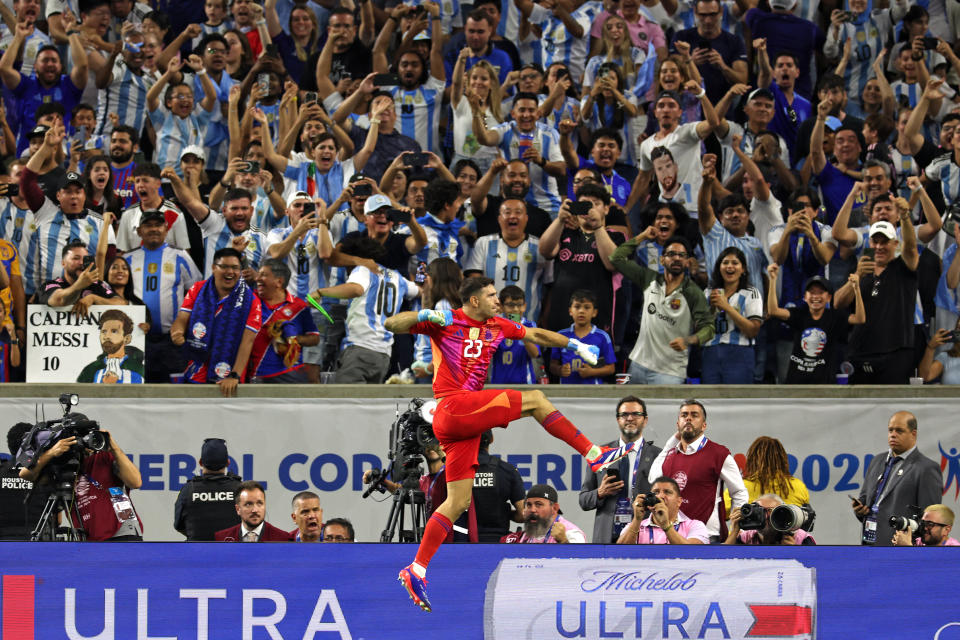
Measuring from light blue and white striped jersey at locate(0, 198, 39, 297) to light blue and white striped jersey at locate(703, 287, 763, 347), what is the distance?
643cm

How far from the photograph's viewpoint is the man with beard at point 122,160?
49.4ft

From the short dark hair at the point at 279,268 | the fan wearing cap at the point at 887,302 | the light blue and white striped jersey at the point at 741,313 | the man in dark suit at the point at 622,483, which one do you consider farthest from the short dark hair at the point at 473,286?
the fan wearing cap at the point at 887,302

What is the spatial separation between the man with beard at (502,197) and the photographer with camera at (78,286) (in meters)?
3.64

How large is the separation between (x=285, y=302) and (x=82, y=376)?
1948 millimetres

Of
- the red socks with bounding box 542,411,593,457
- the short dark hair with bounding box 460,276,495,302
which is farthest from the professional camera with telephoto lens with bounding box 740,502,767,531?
the short dark hair with bounding box 460,276,495,302

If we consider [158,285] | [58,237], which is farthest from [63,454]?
[58,237]

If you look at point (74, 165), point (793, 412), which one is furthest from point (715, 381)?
point (74, 165)

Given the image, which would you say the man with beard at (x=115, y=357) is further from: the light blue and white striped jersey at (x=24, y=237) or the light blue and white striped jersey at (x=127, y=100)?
the light blue and white striped jersey at (x=127, y=100)

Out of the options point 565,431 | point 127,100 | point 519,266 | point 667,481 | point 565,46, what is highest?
point 565,46

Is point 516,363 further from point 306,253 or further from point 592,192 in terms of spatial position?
point 306,253

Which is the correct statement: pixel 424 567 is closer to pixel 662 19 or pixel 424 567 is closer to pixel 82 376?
pixel 82 376

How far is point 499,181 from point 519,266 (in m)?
1.53

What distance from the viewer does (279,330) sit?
13.2m

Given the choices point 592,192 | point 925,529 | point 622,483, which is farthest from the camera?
point 592,192
